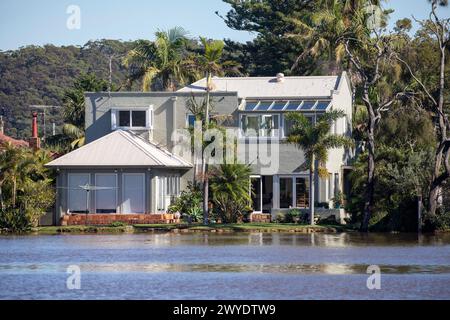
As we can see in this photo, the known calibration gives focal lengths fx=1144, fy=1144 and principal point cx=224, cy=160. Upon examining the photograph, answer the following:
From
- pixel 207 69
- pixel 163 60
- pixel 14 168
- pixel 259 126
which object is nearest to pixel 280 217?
pixel 259 126

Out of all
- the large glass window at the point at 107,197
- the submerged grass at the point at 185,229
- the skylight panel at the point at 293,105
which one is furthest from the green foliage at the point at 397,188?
the large glass window at the point at 107,197

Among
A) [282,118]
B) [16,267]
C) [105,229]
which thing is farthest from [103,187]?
[16,267]

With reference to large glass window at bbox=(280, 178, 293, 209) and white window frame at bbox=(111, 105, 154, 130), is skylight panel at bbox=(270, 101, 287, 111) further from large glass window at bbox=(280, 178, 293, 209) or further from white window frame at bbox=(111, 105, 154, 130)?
white window frame at bbox=(111, 105, 154, 130)

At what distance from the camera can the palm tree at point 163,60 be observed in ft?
220

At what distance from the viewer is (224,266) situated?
35.3 meters

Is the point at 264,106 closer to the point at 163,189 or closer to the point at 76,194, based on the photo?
the point at 163,189

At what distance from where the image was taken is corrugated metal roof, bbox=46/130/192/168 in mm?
54844

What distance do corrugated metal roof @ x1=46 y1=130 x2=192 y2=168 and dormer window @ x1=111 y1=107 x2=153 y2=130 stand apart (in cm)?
179

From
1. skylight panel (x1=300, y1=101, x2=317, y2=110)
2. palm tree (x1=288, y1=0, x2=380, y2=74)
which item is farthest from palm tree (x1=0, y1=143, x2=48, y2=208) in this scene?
palm tree (x1=288, y1=0, x2=380, y2=74)

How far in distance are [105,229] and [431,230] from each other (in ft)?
48.8

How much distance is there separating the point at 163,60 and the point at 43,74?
62.5m

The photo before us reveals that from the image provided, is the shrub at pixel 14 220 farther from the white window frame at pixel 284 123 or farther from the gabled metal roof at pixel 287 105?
the white window frame at pixel 284 123

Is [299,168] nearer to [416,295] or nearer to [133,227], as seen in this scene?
[133,227]
